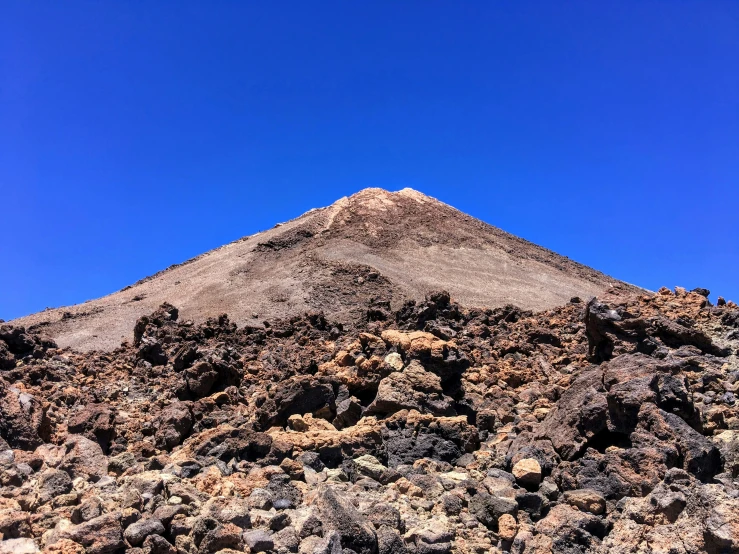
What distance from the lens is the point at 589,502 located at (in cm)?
691

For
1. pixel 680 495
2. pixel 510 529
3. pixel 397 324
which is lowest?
pixel 510 529

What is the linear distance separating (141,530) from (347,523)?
68.9 inches

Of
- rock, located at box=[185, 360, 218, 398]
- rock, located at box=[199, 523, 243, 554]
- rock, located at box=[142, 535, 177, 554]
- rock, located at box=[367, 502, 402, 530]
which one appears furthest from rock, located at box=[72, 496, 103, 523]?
rock, located at box=[185, 360, 218, 398]

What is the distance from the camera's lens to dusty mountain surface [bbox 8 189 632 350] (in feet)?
75.3

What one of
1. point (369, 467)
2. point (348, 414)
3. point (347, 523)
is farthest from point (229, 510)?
point (348, 414)

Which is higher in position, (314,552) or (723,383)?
(723,383)

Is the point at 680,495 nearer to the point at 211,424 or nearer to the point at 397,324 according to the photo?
the point at 211,424

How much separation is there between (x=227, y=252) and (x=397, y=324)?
19852 millimetres

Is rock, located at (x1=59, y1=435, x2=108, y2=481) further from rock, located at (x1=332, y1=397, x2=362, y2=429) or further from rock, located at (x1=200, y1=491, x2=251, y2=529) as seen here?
rock, located at (x1=332, y1=397, x2=362, y2=429)

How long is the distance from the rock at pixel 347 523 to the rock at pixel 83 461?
120 inches

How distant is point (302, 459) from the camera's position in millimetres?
8086

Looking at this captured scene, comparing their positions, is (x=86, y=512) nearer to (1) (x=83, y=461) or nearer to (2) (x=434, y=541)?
(1) (x=83, y=461)

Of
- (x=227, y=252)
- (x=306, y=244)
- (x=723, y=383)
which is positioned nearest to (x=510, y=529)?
(x=723, y=383)

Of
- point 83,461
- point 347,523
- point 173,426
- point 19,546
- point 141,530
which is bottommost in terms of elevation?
point 19,546
